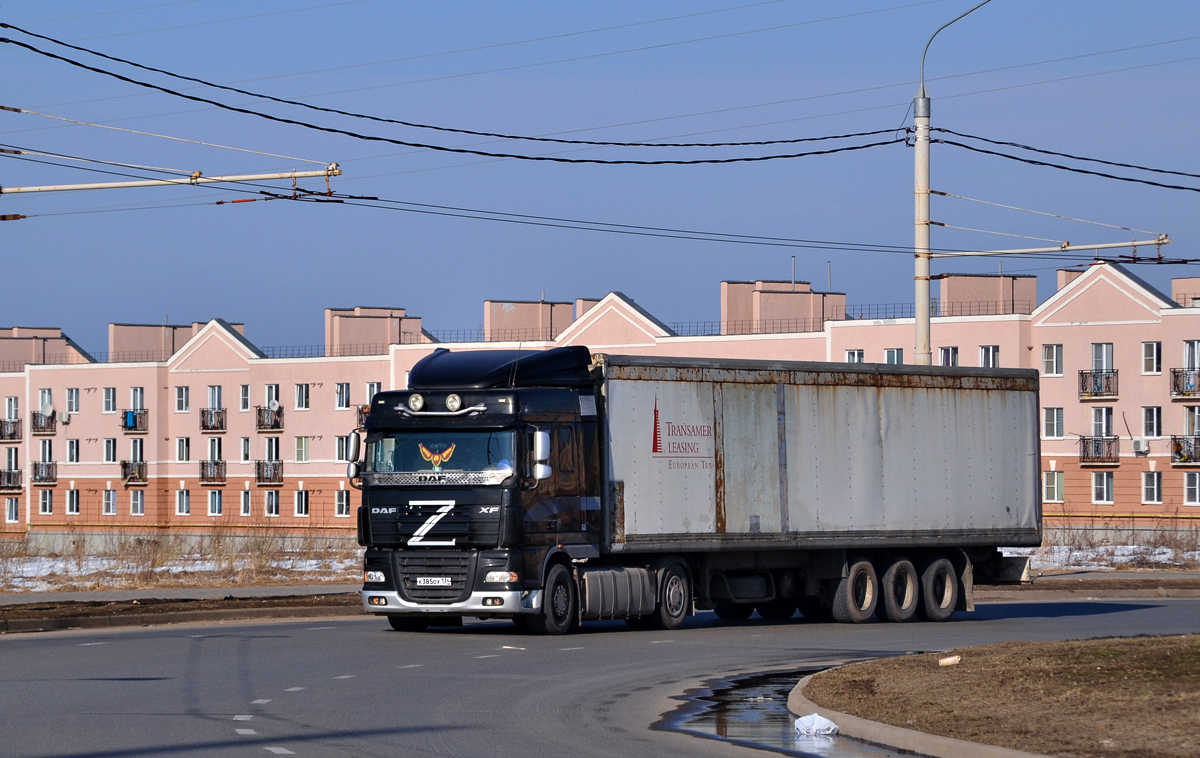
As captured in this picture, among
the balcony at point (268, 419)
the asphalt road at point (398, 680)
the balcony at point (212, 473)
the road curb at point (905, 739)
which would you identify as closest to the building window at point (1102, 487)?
the balcony at point (268, 419)

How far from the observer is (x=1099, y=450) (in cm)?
7781

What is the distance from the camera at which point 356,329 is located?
9900 centimetres

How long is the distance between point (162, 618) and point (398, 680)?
900 cm

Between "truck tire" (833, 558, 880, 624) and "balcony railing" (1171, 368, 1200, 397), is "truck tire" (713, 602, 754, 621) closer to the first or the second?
"truck tire" (833, 558, 880, 624)

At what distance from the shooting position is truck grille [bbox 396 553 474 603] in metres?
20.1

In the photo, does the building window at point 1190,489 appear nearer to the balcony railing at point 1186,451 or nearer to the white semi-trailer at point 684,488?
the balcony railing at point 1186,451

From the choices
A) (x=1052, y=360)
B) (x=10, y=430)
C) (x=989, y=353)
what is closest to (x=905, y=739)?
(x=989, y=353)

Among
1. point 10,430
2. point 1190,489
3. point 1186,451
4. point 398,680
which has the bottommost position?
point 1190,489

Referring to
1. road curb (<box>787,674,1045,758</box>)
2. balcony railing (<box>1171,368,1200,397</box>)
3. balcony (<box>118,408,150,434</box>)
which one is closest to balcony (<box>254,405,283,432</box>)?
balcony (<box>118,408,150,434</box>)

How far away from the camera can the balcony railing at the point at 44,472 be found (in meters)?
106

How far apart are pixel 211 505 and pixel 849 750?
94.2 m

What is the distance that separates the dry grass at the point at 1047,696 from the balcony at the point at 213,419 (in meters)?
89.0

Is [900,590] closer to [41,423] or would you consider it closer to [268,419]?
[268,419]

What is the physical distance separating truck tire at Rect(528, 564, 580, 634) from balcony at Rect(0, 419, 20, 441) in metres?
97.0
